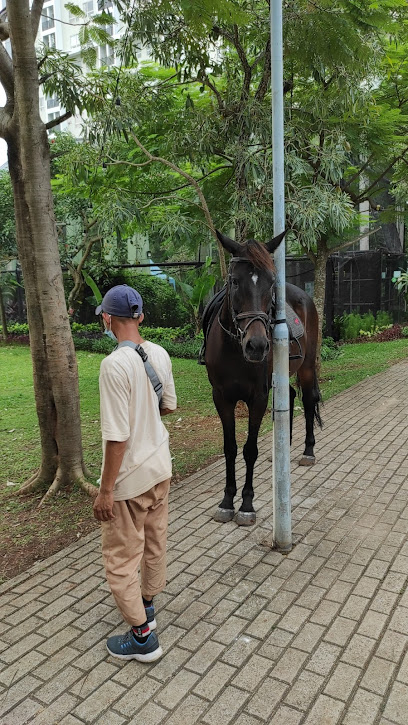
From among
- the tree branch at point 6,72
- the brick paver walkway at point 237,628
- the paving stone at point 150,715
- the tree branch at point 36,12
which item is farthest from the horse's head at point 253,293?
the tree branch at point 36,12

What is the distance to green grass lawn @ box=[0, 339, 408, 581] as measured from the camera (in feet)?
14.1

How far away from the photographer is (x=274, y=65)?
11.5 ft

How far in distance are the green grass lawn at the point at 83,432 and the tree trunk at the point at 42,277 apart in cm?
33

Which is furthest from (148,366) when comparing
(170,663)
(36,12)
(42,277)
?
(36,12)

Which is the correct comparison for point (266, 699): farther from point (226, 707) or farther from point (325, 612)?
point (325, 612)

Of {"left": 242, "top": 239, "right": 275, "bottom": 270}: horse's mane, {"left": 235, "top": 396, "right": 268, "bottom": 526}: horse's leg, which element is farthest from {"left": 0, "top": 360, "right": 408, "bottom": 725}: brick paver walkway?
{"left": 242, "top": 239, "right": 275, "bottom": 270}: horse's mane

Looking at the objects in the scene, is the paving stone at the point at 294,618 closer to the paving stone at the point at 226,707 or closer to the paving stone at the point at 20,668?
the paving stone at the point at 226,707

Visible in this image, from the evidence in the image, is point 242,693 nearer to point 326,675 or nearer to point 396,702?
point 326,675

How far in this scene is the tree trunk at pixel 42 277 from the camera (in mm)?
4543

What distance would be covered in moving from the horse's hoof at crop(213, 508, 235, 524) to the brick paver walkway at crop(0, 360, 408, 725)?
3.1 inches

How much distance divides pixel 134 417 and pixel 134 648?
4.13 ft

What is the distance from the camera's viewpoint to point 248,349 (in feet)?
11.5

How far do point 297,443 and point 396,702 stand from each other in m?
3.98

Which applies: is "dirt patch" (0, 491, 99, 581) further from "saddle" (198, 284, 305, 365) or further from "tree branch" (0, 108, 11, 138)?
"tree branch" (0, 108, 11, 138)
